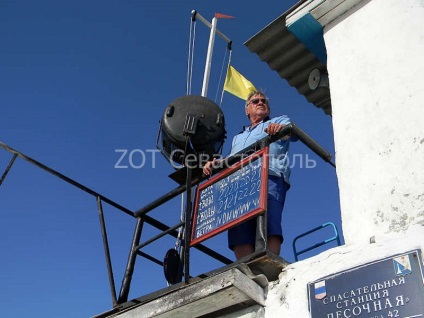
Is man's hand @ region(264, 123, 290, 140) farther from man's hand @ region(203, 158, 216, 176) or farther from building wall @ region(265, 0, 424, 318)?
man's hand @ region(203, 158, 216, 176)

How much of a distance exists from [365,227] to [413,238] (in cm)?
43

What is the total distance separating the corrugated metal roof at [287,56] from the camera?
545 cm

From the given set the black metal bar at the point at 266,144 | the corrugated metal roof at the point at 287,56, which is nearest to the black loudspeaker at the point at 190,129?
the black metal bar at the point at 266,144

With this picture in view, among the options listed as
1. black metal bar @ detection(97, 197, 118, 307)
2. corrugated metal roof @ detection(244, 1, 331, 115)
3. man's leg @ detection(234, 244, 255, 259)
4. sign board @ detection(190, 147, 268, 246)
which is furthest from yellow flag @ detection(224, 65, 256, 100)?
man's leg @ detection(234, 244, 255, 259)

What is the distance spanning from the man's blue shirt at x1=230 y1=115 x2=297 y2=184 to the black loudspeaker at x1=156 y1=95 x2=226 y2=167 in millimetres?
198

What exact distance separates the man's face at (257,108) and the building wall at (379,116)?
0.93m

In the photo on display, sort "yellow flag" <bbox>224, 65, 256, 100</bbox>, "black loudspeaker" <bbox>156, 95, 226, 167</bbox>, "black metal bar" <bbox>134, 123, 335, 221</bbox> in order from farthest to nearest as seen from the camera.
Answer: "yellow flag" <bbox>224, 65, 256, 100</bbox>
"black loudspeaker" <bbox>156, 95, 226, 167</bbox>
"black metal bar" <bbox>134, 123, 335, 221</bbox>

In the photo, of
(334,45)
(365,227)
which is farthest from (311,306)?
(334,45)

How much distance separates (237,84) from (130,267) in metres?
6.55

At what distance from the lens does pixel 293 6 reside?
4.97 metres

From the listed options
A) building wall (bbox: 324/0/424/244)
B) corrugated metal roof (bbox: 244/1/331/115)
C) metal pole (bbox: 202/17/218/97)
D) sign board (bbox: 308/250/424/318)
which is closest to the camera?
sign board (bbox: 308/250/424/318)

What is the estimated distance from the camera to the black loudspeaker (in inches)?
182

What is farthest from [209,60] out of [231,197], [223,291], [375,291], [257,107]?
[375,291]

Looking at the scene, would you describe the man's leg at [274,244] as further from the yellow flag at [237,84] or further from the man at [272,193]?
the yellow flag at [237,84]
